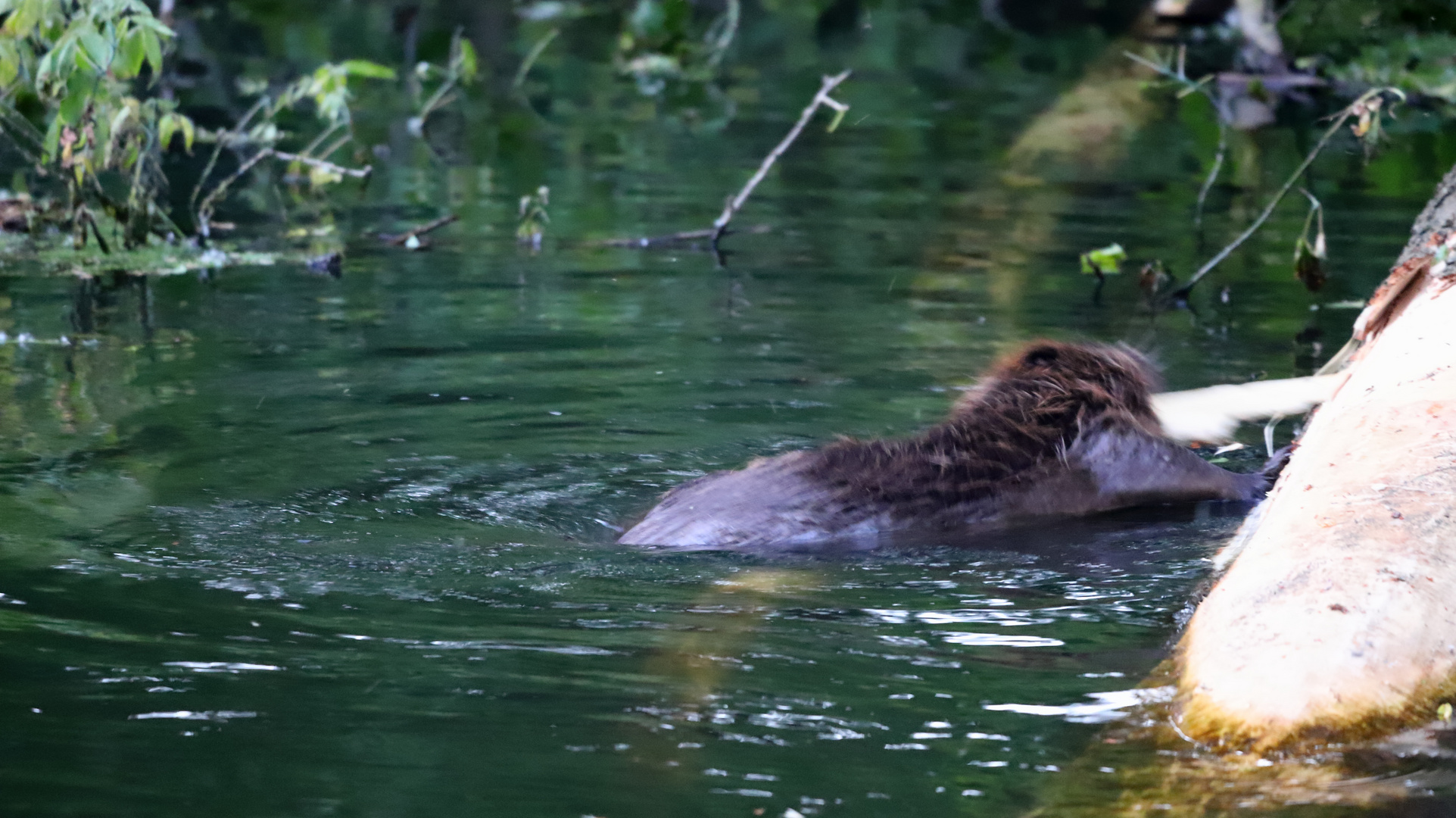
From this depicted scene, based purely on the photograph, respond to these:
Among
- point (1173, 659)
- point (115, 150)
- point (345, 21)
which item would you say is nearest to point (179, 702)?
point (1173, 659)

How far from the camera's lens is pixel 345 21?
72.6ft

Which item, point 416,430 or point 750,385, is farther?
point 750,385

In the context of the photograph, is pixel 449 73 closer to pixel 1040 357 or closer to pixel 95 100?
pixel 95 100

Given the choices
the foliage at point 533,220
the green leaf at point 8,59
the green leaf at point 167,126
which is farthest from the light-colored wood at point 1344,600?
the foliage at point 533,220

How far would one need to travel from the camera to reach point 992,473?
5305mm

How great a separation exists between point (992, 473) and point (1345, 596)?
5.82ft

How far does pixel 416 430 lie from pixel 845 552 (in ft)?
6.95

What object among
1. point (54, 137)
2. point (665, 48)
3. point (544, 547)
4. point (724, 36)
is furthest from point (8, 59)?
point (724, 36)

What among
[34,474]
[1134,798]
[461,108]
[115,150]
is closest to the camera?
[1134,798]

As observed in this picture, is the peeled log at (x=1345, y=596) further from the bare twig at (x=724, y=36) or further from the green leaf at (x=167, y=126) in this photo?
the bare twig at (x=724, y=36)

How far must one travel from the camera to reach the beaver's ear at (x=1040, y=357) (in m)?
5.61

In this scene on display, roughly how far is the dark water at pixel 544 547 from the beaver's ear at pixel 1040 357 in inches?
23.5

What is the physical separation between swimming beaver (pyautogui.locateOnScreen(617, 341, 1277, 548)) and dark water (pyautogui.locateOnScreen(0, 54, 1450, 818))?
15 cm

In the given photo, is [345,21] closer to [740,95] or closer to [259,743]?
[740,95]
